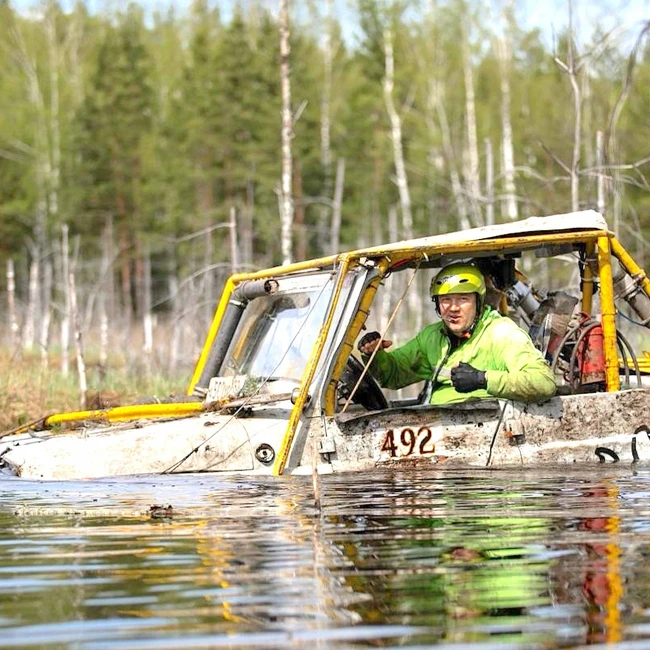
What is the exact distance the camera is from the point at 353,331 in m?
8.85

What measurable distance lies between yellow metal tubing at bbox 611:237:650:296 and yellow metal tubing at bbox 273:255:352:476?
1.56 metres

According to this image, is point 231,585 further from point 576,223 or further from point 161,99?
point 161,99

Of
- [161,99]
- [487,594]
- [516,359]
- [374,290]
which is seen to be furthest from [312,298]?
[161,99]

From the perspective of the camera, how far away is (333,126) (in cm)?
4584

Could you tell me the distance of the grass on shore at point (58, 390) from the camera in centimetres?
1438

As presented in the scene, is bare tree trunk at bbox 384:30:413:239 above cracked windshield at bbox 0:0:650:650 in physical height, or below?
above

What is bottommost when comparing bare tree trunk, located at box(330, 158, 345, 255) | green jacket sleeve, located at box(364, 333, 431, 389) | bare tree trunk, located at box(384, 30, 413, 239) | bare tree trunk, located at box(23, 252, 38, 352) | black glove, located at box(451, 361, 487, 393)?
black glove, located at box(451, 361, 487, 393)

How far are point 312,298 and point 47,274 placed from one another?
106ft

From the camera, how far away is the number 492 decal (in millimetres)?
8703

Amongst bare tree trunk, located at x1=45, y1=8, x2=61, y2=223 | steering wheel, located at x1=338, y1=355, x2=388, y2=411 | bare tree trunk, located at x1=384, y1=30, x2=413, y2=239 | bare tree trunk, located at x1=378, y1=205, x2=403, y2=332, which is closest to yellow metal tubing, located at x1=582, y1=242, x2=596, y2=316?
steering wheel, located at x1=338, y1=355, x2=388, y2=411

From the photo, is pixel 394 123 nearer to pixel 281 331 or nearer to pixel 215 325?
pixel 215 325

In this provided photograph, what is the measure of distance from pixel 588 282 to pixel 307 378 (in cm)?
201

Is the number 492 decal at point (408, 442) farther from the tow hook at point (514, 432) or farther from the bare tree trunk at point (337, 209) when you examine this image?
the bare tree trunk at point (337, 209)

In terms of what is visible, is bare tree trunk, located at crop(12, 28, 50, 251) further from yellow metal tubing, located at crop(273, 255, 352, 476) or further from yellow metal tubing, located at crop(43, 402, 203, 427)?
yellow metal tubing, located at crop(273, 255, 352, 476)
